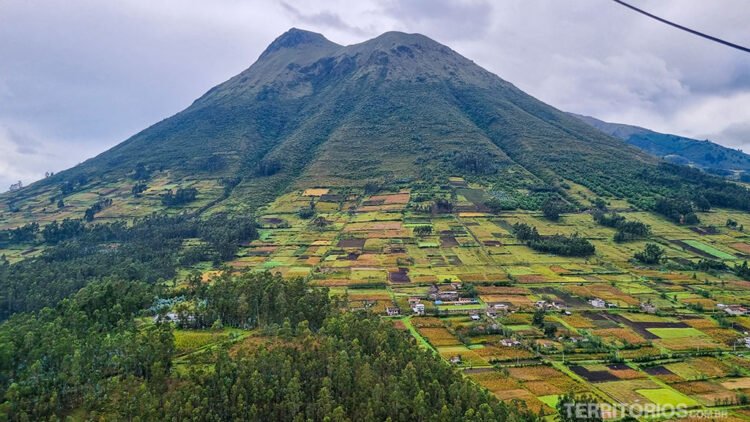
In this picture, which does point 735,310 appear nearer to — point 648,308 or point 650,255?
point 648,308

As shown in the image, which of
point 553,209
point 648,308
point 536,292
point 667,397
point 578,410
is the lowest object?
point 667,397

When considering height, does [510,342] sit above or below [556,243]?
below

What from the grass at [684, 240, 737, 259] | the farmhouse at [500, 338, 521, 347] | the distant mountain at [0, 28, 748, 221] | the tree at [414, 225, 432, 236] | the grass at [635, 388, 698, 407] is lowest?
the grass at [635, 388, 698, 407]

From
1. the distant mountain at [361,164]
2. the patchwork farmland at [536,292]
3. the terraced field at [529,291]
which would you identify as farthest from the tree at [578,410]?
the distant mountain at [361,164]

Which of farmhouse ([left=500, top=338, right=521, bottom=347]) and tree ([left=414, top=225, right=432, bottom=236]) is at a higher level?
tree ([left=414, top=225, right=432, bottom=236])

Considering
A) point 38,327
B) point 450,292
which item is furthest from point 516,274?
point 38,327

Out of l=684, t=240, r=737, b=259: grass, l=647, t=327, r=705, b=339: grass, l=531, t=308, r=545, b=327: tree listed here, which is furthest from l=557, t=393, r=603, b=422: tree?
l=684, t=240, r=737, b=259: grass

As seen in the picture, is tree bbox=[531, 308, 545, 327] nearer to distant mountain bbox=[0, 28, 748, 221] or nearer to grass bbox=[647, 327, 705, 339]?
grass bbox=[647, 327, 705, 339]

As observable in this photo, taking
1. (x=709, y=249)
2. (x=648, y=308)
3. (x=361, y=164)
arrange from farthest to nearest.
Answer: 1. (x=361, y=164)
2. (x=709, y=249)
3. (x=648, y=308)

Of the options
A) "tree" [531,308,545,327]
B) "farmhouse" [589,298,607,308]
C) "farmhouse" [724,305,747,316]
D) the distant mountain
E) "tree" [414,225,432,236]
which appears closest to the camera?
"tree" [531,308,545,327]

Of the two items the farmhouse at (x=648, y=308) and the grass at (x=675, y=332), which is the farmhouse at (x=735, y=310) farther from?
the grass at (x=675, y=332)

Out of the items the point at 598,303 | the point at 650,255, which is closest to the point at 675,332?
the point at 598,303
